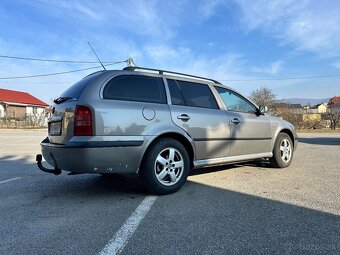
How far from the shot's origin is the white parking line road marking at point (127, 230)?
275 cm

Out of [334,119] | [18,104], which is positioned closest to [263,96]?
[334,119]

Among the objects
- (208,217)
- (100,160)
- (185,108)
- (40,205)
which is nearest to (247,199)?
(208,217)

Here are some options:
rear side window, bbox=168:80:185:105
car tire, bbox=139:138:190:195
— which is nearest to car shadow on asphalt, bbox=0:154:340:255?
car tire, bbox=139:138:190:195

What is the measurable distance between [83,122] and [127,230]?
4.87 feet

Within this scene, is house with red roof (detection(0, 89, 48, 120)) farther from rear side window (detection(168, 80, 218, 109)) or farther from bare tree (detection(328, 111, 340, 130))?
Result: rear side window (detection(168, 80, 218, 109))

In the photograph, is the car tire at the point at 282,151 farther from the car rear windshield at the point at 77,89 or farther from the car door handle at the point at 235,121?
the car rear windshield at the point at 77,89

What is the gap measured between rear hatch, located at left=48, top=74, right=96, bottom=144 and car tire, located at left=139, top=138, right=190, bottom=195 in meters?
1.07

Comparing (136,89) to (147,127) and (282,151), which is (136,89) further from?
(282,151)

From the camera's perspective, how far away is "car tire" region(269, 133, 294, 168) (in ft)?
21.0

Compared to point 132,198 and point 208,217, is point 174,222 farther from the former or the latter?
point 132,198

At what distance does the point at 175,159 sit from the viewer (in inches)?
185

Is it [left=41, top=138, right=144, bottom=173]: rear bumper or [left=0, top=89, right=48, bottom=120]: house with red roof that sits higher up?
[left=0, top=89, right=48, bottom=120]: house with red roof

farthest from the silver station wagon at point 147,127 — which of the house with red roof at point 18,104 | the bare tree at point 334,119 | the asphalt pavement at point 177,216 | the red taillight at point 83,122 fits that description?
the house with red roof at point 18,104

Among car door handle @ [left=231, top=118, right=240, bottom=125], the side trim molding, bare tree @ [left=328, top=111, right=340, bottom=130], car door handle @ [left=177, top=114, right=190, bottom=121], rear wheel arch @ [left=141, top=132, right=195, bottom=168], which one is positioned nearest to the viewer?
rear wheel arch @ [left=141, top=132, right=195, bottom=168]
